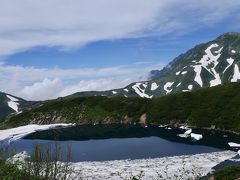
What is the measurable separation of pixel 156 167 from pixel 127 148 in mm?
35770

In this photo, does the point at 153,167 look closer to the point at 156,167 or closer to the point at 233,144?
the point at 156,167

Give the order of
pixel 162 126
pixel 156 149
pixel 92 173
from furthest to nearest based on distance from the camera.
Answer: pixel 162 126
pixel 156 149
pixel 92 173

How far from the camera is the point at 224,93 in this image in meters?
183

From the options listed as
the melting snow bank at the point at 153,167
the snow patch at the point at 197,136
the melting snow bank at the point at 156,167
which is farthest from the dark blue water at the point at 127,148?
the snow patch at the point at 197,136

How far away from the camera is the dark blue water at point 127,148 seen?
11481 centimetres

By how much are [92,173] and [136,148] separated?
130 ft

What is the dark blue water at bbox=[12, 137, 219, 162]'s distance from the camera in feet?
377

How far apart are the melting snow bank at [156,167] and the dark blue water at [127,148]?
793cm

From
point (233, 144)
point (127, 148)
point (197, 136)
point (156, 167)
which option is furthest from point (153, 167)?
point (197, 136)

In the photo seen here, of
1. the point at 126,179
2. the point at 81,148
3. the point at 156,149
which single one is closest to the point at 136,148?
the point at 156,149

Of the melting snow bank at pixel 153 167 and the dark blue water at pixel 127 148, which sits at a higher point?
the dark blue water at pixel 127 148

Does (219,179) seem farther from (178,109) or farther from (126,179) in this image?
(178,109)

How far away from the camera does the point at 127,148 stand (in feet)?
422

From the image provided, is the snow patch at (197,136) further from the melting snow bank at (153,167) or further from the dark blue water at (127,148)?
the melting snow bank at (153,167)
